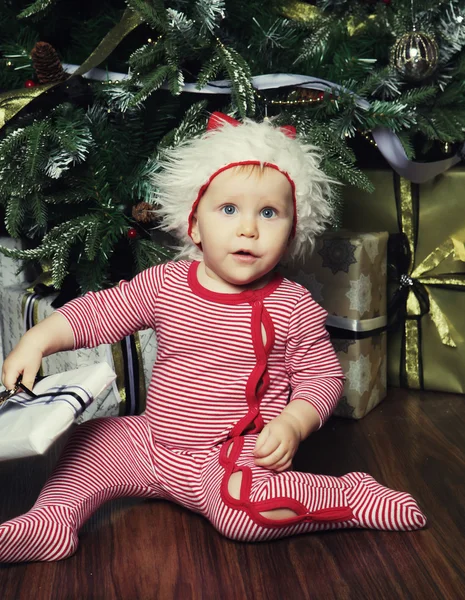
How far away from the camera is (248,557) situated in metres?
0.89

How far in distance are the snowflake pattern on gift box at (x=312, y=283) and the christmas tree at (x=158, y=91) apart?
9.0 inches

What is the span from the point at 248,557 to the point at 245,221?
1.40 ft

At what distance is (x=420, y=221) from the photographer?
1.43 metres

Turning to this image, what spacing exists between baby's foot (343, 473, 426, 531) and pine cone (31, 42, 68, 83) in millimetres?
754

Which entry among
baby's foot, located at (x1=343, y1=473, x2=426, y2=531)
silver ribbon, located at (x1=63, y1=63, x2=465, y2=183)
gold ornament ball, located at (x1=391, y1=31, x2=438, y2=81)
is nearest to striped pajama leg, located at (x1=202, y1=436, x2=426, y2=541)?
baby's foot, located at (x1=343, y1=473, x2=426, y2=531)

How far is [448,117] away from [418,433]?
551 mm

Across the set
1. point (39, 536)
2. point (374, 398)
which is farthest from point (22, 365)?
point (374, 398)

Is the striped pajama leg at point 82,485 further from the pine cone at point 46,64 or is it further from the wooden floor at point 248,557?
the pine cone at point 46,64

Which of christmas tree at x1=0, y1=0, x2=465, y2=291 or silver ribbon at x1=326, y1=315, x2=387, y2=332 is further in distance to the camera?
silver ribbon at x1=326, y1=315, x2=387, y2=332

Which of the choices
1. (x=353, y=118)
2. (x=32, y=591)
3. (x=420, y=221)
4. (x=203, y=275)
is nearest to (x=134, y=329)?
(x=203, y=275)

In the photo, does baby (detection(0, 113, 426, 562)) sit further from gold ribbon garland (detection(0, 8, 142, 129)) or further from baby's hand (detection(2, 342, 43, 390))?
gold ribbon garland (detection(0, 8, 142, 129))

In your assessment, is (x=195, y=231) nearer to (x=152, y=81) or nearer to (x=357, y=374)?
(x=152, y=81)

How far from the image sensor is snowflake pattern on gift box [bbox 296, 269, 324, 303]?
133cm

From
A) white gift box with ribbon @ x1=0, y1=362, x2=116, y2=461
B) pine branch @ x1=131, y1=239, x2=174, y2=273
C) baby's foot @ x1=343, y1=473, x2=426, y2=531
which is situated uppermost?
pine branch @ x1=131, y1=239, x2=174, y2=273
